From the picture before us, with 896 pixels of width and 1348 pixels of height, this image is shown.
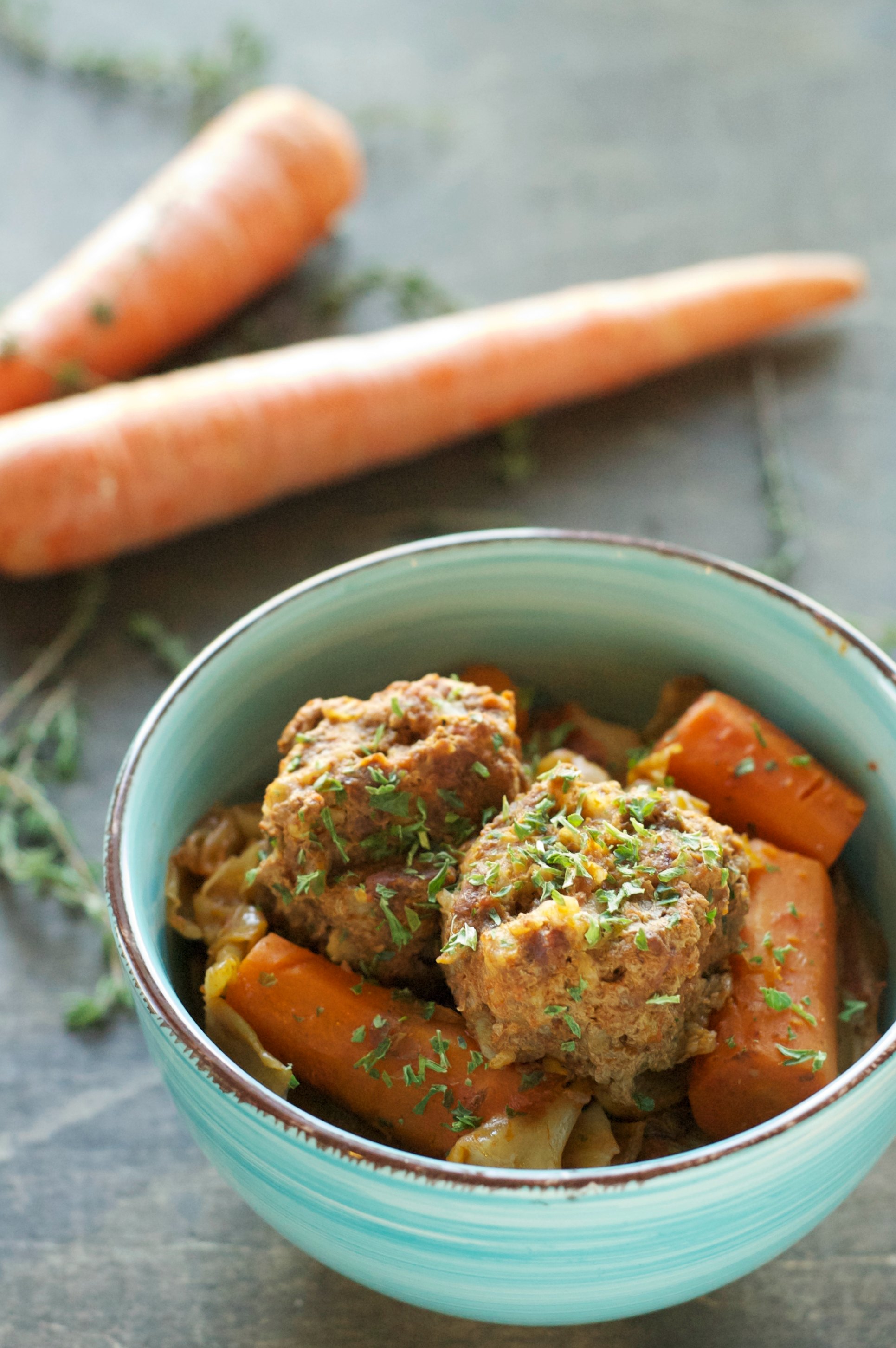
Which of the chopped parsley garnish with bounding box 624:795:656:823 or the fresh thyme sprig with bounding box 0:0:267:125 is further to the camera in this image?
the fresh thyme sprig with bounding box 0:0:267:125

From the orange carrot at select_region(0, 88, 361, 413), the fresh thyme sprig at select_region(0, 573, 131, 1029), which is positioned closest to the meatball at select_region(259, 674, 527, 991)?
the fresh thyme sprig at select_region(0, 573, 131, 1029)

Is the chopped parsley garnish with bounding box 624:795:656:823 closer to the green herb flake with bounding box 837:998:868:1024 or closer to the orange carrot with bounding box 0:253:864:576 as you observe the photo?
the green herb flake with bounding box 837:998:868:1024

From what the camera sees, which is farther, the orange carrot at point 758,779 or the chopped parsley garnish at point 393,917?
the orange carrot at point 758,779

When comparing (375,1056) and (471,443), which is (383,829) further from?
(471,443)

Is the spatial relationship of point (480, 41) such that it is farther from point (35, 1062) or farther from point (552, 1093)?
point (552, 1093)

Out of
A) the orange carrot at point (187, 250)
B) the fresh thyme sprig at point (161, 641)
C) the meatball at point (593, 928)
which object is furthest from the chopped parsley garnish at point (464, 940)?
the orange carrot at point (187, 250)

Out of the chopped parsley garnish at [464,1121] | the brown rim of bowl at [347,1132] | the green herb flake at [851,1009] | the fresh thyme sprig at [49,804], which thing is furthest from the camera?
the fresh thyme sprig at [49,804]

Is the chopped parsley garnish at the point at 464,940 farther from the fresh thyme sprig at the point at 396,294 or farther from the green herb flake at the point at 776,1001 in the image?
the fresh thyme sprig at the point at 396,294
